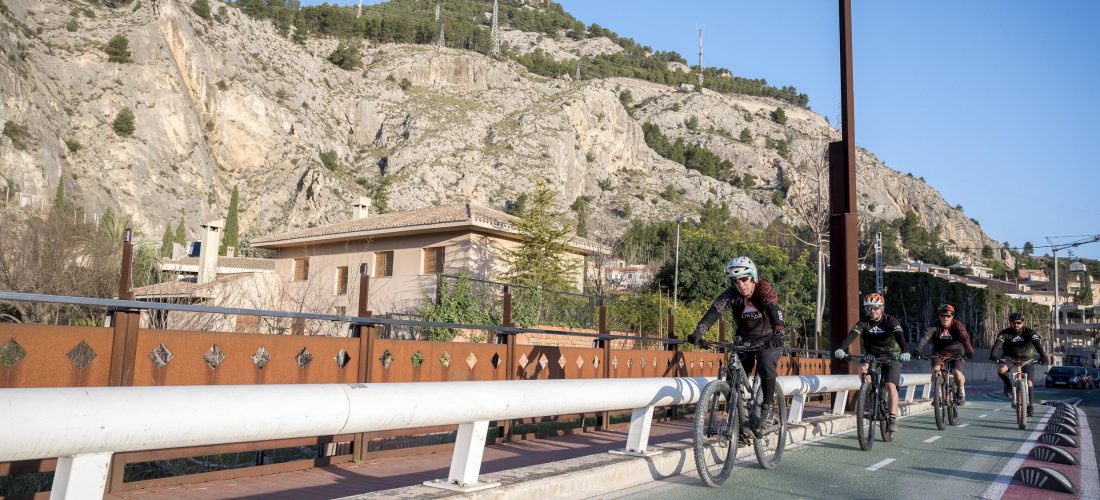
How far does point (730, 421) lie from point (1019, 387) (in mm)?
9409

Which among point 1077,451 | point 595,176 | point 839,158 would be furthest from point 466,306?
point 595,176

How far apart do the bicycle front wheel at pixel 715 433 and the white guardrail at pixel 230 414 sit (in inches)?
40.4

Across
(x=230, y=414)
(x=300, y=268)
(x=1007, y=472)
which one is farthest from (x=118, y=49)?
(x=230, y=414)

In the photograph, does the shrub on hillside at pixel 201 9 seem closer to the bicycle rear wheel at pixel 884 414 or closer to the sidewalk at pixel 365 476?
the sidewalk at pixel 365 476

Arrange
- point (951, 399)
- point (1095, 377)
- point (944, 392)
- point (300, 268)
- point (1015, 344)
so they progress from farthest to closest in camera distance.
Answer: point (1095, 377) < point (300, 268) < point (1015, 344) < point (951, 399) < point (944, 392)

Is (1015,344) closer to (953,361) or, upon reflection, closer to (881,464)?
(953,361)

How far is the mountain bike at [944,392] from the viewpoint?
13281 mm

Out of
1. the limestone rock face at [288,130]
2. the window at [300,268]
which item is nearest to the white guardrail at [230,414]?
the limestone rock face at [288,130]

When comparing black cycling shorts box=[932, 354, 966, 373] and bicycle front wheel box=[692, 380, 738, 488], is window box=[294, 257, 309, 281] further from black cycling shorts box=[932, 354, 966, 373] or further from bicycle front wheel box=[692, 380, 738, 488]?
bicycle front wheel box=[692, 380, 738, 488]

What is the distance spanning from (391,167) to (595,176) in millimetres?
39335

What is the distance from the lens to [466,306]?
1071 inches

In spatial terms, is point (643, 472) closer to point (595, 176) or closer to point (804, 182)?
point (804, 182)

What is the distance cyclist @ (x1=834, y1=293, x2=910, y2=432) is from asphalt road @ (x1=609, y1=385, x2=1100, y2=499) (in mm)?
757

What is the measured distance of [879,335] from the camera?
1111 centimetres
